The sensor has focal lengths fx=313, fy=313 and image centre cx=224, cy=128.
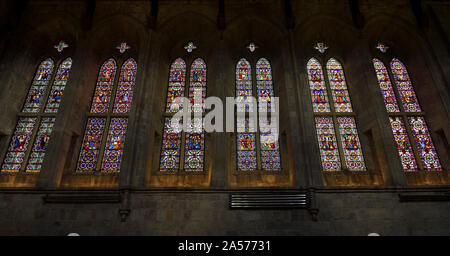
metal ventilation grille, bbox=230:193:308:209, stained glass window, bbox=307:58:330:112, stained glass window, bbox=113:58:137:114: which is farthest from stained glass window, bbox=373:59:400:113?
stained glass window, bbox=113:58:137:114

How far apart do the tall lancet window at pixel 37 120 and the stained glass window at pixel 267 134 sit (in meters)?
6.85

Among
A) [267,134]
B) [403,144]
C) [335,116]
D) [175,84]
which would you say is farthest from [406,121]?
[175,84]

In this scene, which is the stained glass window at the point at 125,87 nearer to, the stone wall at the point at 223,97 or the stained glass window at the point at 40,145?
the stone wall at the point at 223,97

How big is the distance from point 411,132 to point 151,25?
31.3 ft

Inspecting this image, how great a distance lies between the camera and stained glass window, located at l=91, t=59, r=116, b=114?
35.3ft

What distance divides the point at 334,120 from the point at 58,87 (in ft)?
31.5

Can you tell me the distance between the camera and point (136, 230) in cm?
803

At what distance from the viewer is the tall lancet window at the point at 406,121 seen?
970cm

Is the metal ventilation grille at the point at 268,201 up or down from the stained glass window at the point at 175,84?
down

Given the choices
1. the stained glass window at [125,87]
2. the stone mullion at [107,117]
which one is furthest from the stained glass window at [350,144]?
the stone mullion at [107,117]

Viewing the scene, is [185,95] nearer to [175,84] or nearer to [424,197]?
[175,84]

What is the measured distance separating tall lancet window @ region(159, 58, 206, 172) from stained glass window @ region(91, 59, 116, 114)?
6.92 feet

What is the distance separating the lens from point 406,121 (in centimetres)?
1031
